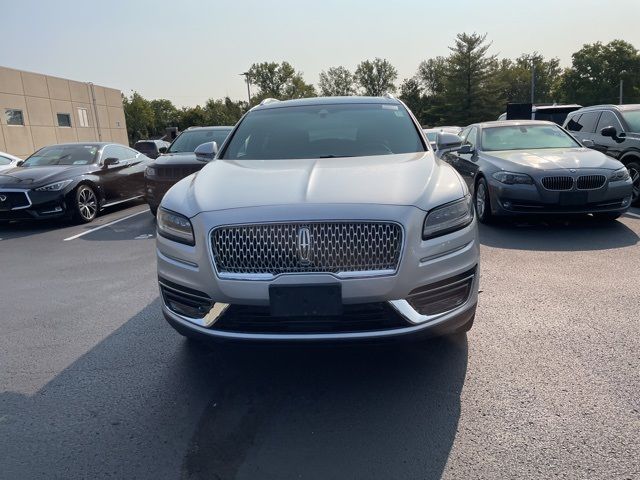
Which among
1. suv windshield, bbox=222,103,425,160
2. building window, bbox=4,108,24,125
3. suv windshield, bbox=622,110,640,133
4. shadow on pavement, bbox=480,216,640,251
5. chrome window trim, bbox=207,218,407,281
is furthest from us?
building window, bbox=4,108,24,125

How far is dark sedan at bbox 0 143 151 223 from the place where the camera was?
8836 mm

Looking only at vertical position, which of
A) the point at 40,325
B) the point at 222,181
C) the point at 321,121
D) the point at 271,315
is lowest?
the point at 40,325

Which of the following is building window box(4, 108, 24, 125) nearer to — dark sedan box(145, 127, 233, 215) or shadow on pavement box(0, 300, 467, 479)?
dark sedan box(145, 127, 233, 215)

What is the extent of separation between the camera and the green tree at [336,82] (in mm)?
97750

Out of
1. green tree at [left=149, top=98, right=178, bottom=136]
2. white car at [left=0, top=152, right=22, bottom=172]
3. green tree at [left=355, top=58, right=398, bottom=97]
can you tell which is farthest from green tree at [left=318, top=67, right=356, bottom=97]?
white car at [left=0, top=152, right=22, bottom=172]

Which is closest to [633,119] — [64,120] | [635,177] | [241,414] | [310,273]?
[635,177]

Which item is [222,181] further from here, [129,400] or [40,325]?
[40,325]

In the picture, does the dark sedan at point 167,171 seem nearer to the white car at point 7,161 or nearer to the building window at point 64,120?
the white car at point 7,161

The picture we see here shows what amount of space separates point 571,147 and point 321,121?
513 centimetres

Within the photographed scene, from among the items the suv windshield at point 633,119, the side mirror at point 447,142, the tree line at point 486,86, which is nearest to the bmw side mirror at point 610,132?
the suv windshield at point 633,119

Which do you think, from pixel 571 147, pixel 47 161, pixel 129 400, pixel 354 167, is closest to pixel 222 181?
pixel 354 167

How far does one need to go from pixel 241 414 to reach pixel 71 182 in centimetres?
800

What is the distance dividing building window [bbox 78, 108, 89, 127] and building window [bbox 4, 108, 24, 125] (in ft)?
18.0

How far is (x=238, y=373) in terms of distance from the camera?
3258mm
